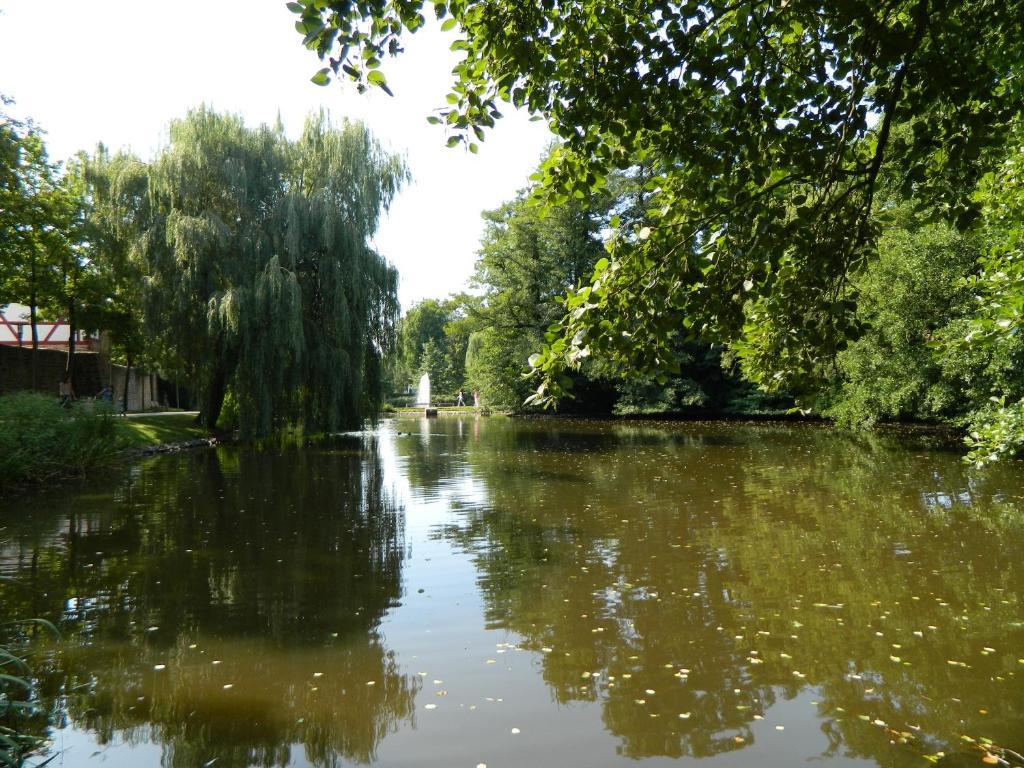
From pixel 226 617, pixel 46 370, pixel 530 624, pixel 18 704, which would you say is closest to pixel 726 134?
pixel 530 624

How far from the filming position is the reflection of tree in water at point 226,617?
14.4 feet

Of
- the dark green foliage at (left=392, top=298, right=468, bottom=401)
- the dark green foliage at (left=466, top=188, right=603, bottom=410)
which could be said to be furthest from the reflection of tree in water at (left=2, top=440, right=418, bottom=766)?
the dark green foliage at (left=392, top=298, right=468, bottom=401)

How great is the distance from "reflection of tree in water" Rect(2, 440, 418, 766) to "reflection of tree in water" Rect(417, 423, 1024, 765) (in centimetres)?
133

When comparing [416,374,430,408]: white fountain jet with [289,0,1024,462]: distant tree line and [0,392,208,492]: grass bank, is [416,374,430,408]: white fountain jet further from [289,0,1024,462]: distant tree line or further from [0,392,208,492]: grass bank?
[289,0,1024,462]: distant tree line

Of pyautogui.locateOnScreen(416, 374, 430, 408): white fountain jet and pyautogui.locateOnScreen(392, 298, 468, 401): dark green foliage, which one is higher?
pyautogui.locateOnScreen(392, 298, 468, 401): dark green foliage

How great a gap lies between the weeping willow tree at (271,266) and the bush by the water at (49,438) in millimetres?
4563

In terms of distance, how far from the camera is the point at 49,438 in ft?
46.4

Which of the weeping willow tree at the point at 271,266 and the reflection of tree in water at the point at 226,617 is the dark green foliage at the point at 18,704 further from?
the weeping willow tree at the point at 271,266

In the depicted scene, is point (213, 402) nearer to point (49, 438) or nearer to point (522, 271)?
point (49, 438)

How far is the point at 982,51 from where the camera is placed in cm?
468

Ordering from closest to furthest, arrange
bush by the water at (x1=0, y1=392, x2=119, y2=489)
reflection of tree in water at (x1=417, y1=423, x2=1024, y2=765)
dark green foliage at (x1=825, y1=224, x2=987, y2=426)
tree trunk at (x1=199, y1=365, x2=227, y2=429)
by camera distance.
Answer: reflection of tree in water at (x1=417, y1=423, x2=1024, y2=765) → bush by the water at (x1=0, y1=392, x2=119, y2=489) → dark green foliage at (x1=825, y1=224, x2=987, y2=426) → tree trunk at (x1=199, y1=365, x2=227, y2=429)

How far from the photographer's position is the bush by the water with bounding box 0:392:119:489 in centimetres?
1307

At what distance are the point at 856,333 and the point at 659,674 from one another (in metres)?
2.67

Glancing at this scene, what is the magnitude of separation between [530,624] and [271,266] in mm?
16351
